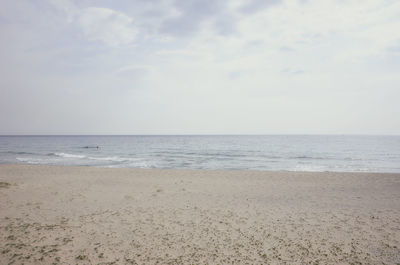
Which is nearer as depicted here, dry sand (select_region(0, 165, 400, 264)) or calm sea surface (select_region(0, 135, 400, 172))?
dry sand (select_region(0, 165, 400, 264))

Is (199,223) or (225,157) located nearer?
(199,223)

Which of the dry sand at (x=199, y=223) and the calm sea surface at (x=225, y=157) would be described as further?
the calm sea surface at (x=225, y=157)

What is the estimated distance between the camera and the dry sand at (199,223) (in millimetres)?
5781

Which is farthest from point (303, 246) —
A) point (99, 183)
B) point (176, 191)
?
point (99, 183)

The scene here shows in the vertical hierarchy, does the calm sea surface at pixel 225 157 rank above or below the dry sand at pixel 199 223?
below

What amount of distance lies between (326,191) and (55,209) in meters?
13.7

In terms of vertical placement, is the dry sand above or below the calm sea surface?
above

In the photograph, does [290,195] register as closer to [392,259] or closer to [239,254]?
[392,259]

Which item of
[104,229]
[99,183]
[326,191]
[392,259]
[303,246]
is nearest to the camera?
[392,259]

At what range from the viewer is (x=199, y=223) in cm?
791

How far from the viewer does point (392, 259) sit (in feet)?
18.6

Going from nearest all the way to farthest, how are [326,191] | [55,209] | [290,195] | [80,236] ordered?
[80,236]
[55,209]
[290,195]
[326,191]

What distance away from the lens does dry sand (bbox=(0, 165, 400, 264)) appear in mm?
5781

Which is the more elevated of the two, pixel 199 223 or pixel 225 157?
pixel 199 223
